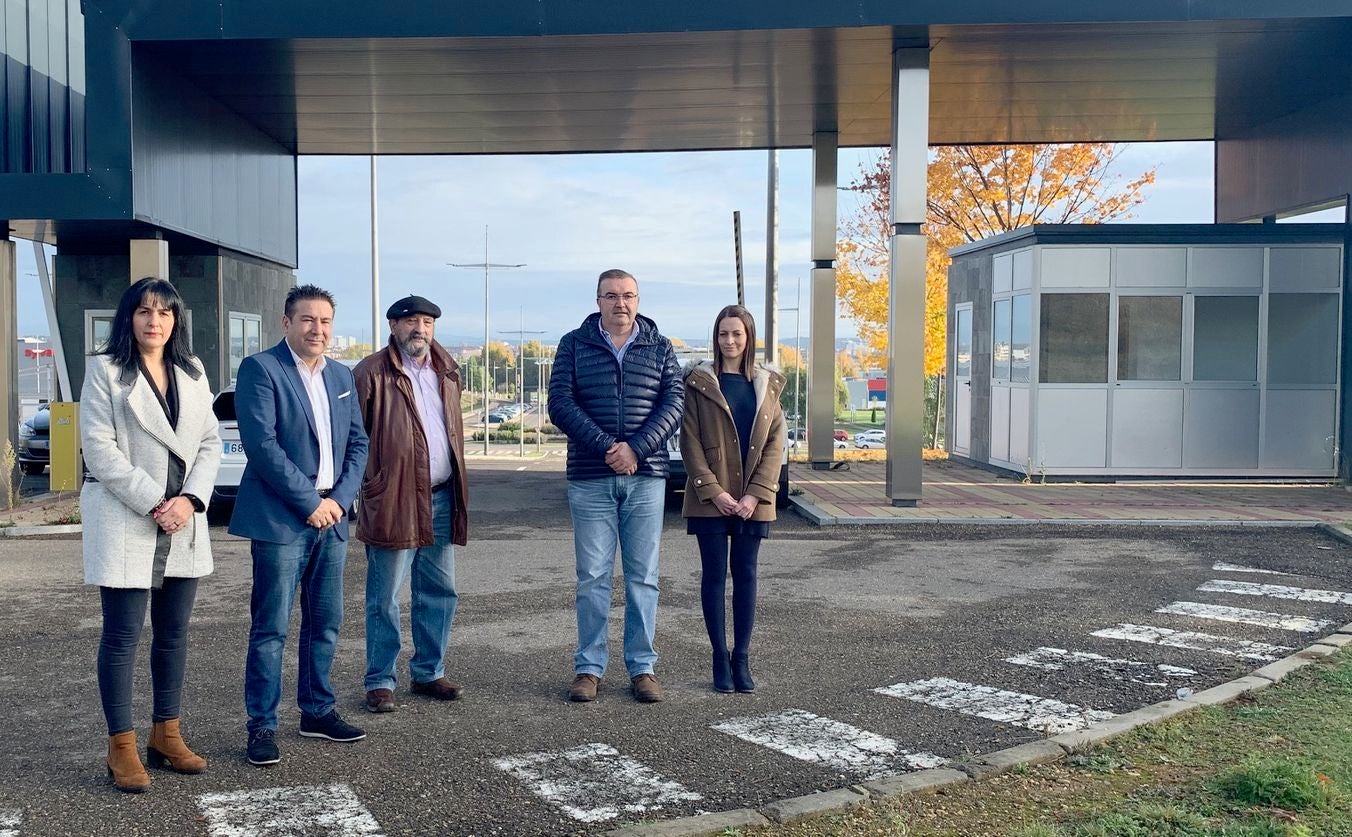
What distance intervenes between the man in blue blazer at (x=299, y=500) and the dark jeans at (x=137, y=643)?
289mm

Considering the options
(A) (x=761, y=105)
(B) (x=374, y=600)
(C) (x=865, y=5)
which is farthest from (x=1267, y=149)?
(B) (x=374, y=600)

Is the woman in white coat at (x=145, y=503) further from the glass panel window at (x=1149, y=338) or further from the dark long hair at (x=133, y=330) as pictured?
the glass panel window at (x=1149, y=338)

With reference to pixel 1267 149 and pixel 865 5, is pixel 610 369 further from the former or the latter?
pixel 1267 149

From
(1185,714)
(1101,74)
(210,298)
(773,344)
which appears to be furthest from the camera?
(773,344)

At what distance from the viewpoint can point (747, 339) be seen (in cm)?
649

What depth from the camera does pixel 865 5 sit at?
482 inches

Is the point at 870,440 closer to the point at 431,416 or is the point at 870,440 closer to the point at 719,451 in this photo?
Result: the point at 719,451

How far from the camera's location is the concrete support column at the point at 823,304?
1828 centimetres

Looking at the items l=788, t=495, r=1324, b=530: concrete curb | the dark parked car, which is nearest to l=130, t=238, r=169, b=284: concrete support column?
the dark parked car

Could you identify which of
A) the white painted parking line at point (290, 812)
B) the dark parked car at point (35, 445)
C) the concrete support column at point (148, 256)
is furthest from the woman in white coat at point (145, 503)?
the dark parked car at point (35, 445)

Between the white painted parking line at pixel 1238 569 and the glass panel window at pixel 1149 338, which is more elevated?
the glass panel window at pixel 1149 338

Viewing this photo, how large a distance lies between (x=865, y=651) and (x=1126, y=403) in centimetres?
1018

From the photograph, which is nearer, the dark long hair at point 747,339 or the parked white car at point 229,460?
the dark long hair at point 747,339

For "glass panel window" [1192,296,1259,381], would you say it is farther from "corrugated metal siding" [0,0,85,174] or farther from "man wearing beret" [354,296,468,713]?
"corrugated metal siding" [0,0,85,174]
